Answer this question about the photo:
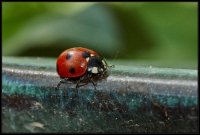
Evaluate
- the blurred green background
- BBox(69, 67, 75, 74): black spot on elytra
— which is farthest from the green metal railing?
the blurred green background

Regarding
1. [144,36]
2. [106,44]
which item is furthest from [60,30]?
[144,36]

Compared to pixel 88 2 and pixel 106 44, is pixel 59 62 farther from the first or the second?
pixel 106 44

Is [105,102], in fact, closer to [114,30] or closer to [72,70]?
[72,70]

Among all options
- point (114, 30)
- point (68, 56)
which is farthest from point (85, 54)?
point (114, 30)

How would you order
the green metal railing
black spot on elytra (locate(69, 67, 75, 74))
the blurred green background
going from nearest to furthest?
the green metal railing, black spot on elytra (locate(69, 67, 75, 74)), the blurred green background

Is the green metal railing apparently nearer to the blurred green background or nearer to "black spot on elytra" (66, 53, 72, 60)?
"black spot on elytra" (66, 53, 72, 60)

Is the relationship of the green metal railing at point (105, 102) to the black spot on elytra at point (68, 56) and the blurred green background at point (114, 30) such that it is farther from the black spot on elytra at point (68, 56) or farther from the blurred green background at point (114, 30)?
the blurred green background at point (114, 30)

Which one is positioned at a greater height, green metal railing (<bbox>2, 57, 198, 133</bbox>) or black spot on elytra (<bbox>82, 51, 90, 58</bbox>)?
black spot on elytra (<bbox>82, 51, 90, 58</bbox>)

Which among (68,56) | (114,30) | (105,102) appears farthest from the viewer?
(114,30)
